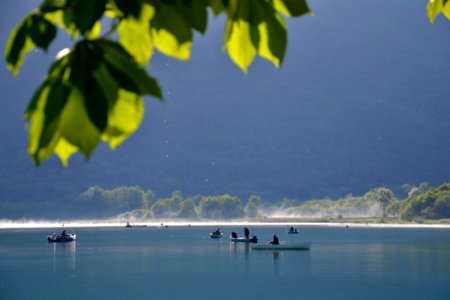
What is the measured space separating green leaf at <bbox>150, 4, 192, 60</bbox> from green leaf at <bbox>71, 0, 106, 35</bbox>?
0.17 meters

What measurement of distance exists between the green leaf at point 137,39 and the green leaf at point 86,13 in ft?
0.59

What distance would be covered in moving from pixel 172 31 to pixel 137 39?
11 centimetres

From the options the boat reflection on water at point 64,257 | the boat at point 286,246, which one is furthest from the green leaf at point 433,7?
the boat at point 286,246

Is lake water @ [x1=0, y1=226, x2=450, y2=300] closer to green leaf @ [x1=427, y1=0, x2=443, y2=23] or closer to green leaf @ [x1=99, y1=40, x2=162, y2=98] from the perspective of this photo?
green leaf @ [x1=427, y1=0, x2=443, y2=23]

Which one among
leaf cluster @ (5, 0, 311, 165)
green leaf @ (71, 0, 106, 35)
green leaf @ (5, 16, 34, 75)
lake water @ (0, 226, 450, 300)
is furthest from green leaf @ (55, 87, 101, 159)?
lake water @ (0, 226, 450, 300)

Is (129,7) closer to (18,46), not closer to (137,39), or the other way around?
(137,39)

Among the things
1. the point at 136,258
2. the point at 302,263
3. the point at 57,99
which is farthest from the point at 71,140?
the point at 136,258

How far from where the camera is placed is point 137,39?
1669 millimetres

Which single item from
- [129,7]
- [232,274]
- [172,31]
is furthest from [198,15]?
[232,274]

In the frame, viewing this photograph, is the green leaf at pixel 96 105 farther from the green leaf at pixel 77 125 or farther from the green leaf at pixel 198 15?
the green leaf at pixel 198 15

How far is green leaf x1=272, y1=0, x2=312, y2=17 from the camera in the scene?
1562mm

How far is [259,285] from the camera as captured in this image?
67375 mm

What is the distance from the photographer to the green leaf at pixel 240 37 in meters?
1.61

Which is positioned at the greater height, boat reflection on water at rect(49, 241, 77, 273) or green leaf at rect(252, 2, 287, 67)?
green leaf at rect(252, 2, 287, 67)
